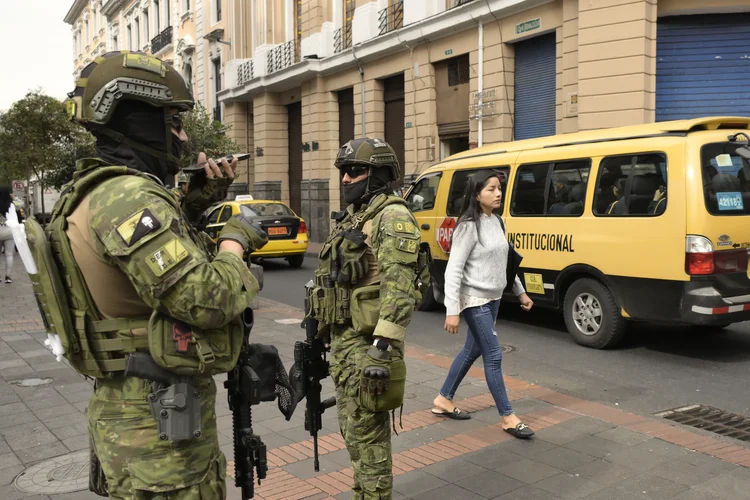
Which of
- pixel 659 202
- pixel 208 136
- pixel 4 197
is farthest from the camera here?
pixel 208 136

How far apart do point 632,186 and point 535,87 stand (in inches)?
354

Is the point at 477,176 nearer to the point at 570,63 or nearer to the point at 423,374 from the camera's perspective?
the point at 423,374

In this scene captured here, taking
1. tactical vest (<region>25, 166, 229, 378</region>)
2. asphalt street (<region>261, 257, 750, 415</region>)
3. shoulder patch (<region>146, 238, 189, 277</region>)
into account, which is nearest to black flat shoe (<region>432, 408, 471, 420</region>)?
asphalt street (<region>261, 257, 750, 415</region>)

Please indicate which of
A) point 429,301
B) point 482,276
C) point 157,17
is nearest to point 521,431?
point 482,276

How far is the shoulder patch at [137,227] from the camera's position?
72.8 inches

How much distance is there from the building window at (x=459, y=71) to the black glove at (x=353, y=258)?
14.6 meters

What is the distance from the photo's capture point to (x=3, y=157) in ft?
120

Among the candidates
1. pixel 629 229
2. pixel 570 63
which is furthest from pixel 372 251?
pixel 570 63

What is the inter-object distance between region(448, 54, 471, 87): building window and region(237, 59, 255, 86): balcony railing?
11378 millimetres

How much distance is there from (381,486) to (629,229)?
185 inches

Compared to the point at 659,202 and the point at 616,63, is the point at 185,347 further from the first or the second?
the point at 616,63

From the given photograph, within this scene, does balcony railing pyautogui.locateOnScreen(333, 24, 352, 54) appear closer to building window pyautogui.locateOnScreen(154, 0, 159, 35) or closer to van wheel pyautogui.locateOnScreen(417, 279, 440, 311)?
van wheel pyautogui.locateOnScreen(417, 279, 440, 311)

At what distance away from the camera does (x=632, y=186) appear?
22.4 feet

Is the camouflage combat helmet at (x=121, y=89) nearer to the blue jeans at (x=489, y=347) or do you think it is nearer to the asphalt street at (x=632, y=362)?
the blue jeans at (x=489, y=347)
